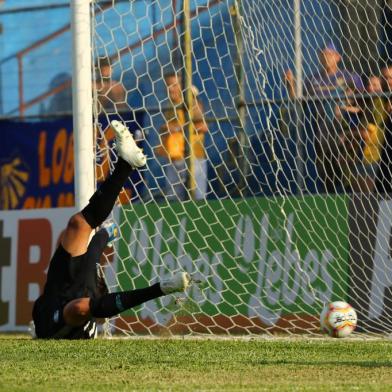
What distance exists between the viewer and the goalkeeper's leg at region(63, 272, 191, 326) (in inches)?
272

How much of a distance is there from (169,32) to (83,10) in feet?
4.24

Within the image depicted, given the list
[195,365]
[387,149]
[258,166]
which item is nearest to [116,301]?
[195,365]

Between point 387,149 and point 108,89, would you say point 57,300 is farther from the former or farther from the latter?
point 387,149

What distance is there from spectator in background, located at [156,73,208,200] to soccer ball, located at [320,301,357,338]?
214 centimetres

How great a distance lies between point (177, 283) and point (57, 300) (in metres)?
1.33

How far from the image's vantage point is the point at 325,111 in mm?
9750

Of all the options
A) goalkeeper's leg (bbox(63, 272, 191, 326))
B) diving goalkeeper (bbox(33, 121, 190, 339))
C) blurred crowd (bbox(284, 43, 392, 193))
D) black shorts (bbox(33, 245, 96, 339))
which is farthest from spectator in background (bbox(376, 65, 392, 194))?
black shorts (bbox(33, 245, 96, 339))

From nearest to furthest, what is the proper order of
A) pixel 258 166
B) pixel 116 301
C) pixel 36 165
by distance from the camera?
1. pixel 116 301
2. pixel 258 166
3. pixel 36 165

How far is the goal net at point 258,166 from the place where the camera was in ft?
31.1

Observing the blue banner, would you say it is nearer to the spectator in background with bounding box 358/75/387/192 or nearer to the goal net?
the goal net

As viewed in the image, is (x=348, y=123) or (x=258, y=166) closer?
(x=348, y=123)

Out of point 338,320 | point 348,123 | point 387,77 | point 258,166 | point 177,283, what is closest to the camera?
point 177,283

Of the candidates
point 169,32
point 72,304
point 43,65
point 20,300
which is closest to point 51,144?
point 43,65

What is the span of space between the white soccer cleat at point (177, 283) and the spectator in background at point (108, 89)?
2.30 metres
